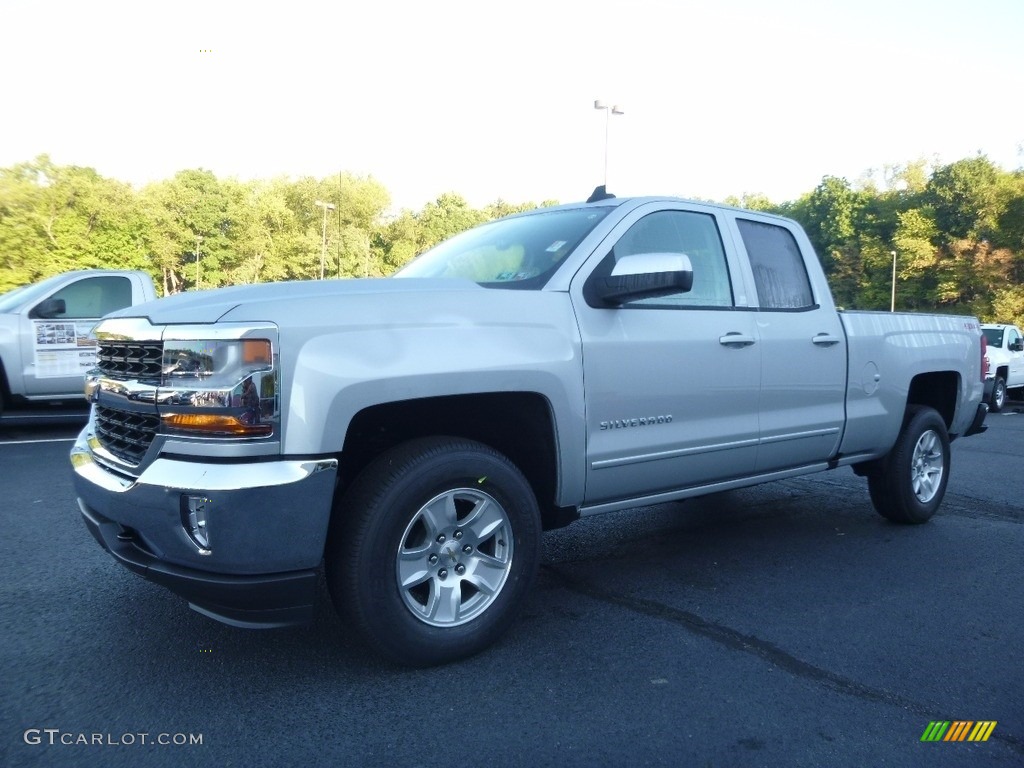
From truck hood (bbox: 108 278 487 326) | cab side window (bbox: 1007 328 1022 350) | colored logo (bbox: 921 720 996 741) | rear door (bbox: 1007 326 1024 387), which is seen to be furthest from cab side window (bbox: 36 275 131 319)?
cab side window (bbox: 1007 328 1022 350)

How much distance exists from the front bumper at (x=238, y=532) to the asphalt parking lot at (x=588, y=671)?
0.39 metres

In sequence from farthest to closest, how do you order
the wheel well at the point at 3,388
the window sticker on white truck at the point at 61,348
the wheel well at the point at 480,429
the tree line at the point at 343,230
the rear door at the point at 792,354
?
1. the tree line at the point at 343,230
2. the window sticker on white truck at the point at 61,348
3. the wheel well at the point at 3,388
4. the rear door at the point at 792,354
5. the wheel well at the point at 480,429

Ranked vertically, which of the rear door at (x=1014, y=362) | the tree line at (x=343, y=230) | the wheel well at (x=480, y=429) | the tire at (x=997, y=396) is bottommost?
the tire at (x=997, y=396)

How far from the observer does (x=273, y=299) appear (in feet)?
9.50

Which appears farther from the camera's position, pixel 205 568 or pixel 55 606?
pixel 55 606

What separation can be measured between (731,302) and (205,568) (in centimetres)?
291

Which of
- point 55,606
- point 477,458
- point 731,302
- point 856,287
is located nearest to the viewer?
point 477,458

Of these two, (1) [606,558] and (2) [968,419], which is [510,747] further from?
(2) [968,419]

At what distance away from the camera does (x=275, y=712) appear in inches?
111

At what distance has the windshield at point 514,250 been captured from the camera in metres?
3.81

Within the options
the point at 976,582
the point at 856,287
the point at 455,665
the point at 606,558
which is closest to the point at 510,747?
the point at 455,665

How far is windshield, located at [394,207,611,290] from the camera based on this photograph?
3.81m

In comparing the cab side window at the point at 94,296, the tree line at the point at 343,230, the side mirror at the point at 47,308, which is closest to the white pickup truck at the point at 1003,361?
the cab side window at the point at 94,296

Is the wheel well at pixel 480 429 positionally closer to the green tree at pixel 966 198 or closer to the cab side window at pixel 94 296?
the cab side window at pixel 94 296
